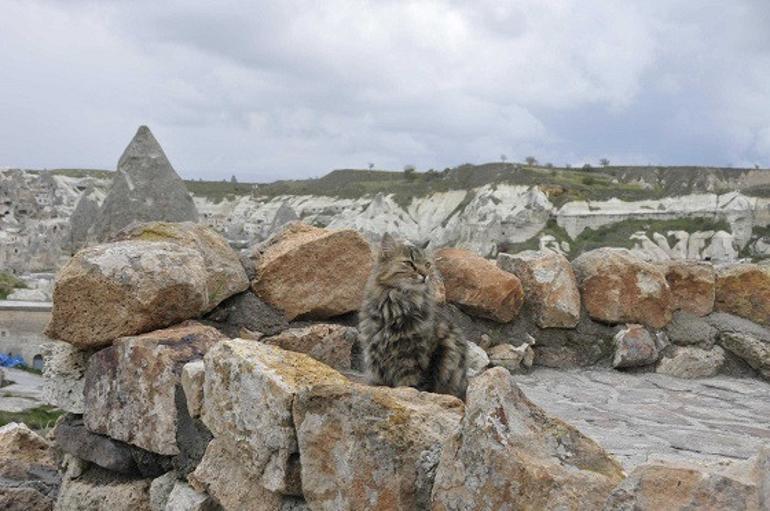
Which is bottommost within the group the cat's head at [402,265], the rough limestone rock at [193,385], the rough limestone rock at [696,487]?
the rough limestone rock at [193,385]

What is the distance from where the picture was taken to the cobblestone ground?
139 inches

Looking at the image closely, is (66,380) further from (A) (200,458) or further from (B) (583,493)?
(B) (583,493)

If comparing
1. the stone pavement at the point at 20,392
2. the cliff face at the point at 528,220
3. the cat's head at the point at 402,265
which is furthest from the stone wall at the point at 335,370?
the cliff face at the point at 528,220

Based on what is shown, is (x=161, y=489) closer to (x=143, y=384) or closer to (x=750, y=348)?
(x=143, y=384)

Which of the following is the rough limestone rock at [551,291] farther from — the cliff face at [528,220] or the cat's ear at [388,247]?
the cliff face at [528,220]

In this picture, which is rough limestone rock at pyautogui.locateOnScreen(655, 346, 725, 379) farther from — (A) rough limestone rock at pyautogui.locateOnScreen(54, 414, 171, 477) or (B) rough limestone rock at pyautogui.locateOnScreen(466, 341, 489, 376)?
(A) rough limestone rock at pyautogui.locateOnScreen(54, 414, 171, 477)

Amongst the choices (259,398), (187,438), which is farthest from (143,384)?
(259,398)

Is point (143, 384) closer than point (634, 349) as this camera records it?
Yes

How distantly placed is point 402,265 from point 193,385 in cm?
128

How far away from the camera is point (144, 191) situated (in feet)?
39.7

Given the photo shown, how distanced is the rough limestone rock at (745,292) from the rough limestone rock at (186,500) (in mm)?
4496

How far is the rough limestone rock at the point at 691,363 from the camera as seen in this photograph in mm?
5496

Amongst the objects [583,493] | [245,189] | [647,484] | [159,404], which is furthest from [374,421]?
[245,189]

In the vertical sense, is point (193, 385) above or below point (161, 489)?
above
